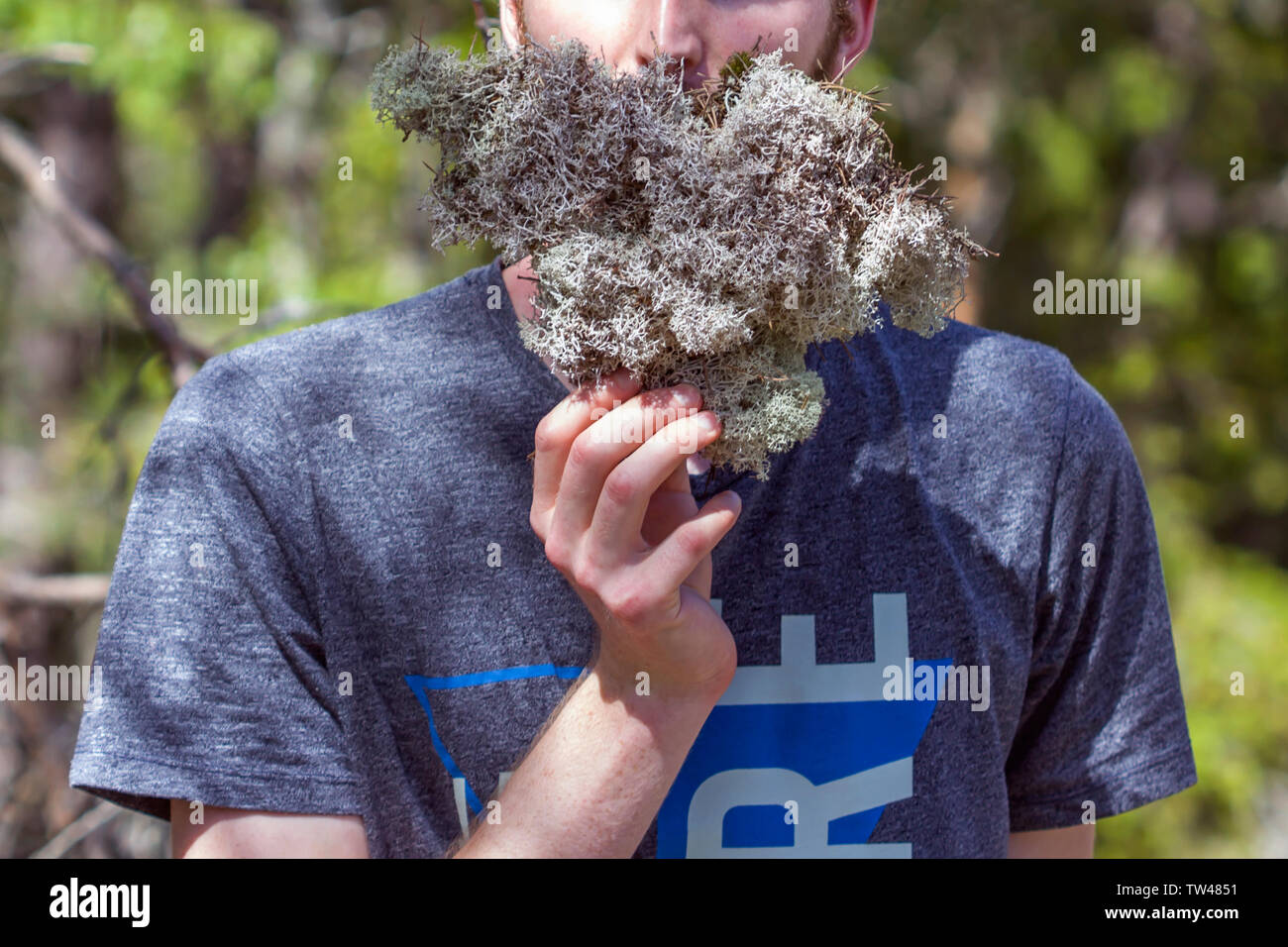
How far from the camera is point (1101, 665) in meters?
1.69

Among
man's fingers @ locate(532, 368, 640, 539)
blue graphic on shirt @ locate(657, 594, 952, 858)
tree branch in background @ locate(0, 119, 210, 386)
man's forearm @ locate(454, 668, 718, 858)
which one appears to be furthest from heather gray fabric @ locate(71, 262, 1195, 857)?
tree branch in background @ locate(0, 119, 210, 386)

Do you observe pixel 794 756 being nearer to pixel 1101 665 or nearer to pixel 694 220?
pixel 1101 665

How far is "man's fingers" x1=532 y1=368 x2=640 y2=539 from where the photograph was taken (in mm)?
1225

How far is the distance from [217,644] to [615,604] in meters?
0.53

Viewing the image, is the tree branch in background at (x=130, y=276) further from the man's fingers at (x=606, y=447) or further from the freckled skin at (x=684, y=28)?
the man's fingers at (x=606, y=447)

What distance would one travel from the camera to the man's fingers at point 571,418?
4.02ft

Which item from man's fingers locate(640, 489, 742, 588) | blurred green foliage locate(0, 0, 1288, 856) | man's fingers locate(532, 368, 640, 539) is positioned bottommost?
man's fingers locate(640, 489, 742, 588)

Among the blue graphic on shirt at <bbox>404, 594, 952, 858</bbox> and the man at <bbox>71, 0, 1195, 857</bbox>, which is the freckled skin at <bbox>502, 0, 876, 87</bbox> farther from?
the blue graphic on shirt at <bbox>404, 594, 952, 858</bbox>

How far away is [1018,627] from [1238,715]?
405 cm

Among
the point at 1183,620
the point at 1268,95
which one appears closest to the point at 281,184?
the point at 1183,620

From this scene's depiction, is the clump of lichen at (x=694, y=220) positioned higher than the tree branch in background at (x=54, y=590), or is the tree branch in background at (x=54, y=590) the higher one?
the clump of lichen at (x=694, y=220)

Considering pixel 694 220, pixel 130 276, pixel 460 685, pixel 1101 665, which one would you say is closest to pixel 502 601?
pixel 460 685

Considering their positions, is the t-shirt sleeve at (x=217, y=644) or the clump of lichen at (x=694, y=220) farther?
the t-shirt sleeve at (x=217, y=644)

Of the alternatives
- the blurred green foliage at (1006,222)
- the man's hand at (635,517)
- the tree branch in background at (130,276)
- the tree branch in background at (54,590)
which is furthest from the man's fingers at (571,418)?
the tree branch in background at (54,590)
